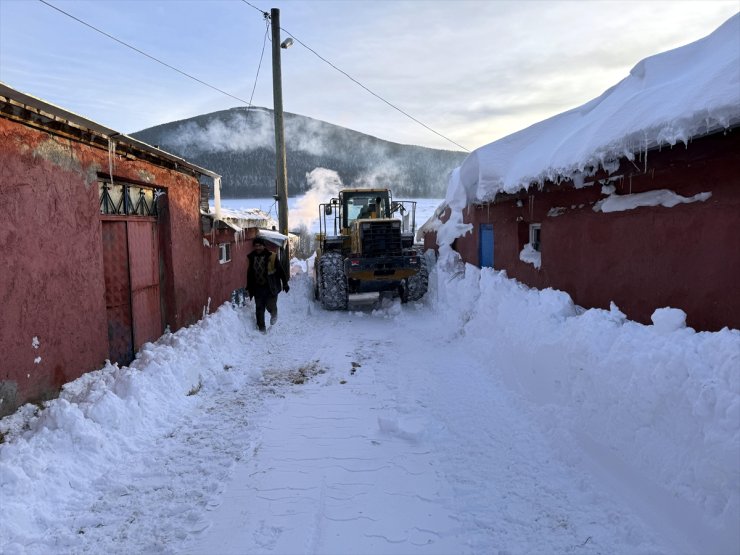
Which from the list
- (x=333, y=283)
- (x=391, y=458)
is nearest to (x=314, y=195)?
(x=333, y=283)

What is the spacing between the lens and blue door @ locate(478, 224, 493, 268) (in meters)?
10.2

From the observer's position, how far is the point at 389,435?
4.47 meters

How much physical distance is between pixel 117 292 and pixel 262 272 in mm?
3192

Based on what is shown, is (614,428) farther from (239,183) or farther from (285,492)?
(239,183)

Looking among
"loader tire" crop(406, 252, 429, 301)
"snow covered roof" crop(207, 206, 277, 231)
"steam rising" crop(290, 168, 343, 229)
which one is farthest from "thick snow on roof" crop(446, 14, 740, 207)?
"steam rising" crop(290, 168, 343, 229)

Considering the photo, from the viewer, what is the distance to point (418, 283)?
11.8m

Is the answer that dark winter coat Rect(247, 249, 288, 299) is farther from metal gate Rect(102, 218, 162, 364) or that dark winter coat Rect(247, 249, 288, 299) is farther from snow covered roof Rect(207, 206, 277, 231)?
metal gate Rect(102, 218, 162, 364)

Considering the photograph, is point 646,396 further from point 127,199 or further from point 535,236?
A: point 127,199

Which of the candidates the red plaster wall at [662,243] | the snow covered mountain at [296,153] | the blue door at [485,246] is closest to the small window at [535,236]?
the red plaster wall at [662,243]

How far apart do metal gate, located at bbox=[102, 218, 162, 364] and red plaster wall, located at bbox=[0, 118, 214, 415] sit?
0.57m

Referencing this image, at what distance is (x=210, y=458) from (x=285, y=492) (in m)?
0.95

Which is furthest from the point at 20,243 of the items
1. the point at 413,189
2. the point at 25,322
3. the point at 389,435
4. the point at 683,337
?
the point at 413,189

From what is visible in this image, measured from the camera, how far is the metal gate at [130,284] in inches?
233

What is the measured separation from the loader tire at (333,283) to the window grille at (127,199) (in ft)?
15.6
